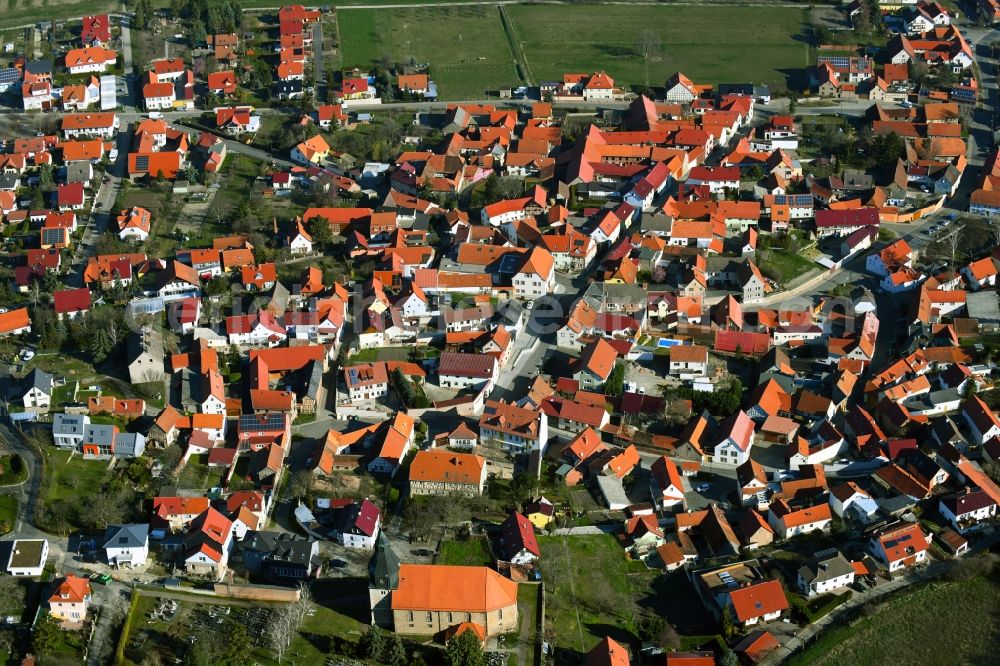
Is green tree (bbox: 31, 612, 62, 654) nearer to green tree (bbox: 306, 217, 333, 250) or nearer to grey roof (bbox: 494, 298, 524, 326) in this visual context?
grey roof (bbox: 494, 298, 524, 326)

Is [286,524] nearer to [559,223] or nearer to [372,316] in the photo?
[372,316]

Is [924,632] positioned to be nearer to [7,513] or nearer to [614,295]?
[614,295]

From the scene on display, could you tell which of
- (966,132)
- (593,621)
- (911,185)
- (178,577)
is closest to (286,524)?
(178,577)

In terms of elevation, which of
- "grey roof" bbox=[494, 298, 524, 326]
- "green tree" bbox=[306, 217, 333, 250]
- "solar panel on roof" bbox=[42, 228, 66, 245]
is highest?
"grey roof" bbox=[494, 298, 524, 326]

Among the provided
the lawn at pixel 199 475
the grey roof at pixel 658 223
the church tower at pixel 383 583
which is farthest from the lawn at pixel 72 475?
the grey roof at pixel 658 223

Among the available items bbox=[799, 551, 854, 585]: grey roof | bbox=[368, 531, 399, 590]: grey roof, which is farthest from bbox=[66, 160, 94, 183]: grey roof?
bbox=[799, 551, 854, 585]: grey roof

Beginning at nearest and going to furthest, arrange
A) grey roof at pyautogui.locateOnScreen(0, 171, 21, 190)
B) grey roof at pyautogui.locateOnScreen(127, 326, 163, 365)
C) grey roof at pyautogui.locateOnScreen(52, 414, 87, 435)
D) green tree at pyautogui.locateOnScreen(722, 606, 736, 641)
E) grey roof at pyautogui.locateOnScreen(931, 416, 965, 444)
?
1. green tree at pyautogui.locateOnScreen(722, 606, 736, 641)
2. grey roof at pyautogui.locateOnScreen(52, 414, 87, 435)
3. grey roof at pyautogui.locateOnScreen(931, 416, 965, 444)
4. grey roof at pyautogui.locateOnScreen(127, 326, 163, 365)
5. grey roof at pyautogui.locateOnScreen(0, 171, 21, 190)
